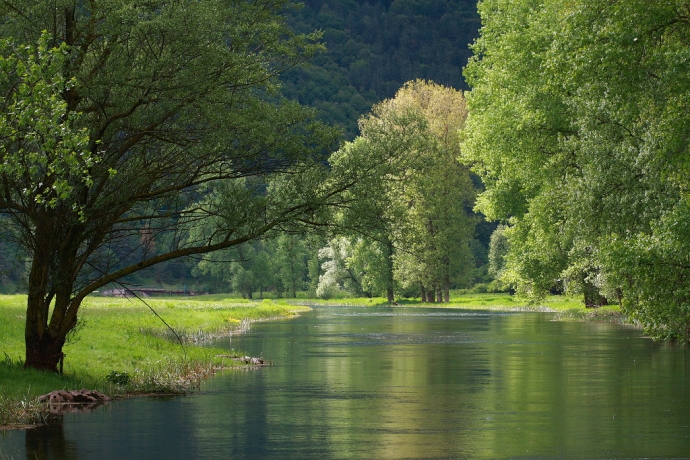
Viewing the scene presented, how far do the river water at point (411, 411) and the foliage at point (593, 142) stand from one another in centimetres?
355

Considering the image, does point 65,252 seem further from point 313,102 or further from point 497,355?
point 313,102

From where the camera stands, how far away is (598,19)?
92.6 feet

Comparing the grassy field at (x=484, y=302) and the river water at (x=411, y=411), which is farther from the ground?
the grassy field at (x=484, y=302)

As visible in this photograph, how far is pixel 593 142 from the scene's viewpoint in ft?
135

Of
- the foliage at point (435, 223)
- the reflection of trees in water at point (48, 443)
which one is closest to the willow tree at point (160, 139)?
the reflection of trees in water at point (48, 443)

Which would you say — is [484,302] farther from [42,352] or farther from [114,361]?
[42,352]

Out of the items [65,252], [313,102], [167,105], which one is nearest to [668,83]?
[167,105]

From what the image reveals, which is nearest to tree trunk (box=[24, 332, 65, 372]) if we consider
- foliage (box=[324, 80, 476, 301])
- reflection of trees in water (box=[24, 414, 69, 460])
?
reflection of trees in water (box=[24, 414, 69, 460])

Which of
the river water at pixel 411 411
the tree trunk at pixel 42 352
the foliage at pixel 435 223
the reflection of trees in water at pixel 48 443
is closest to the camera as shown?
the reflection of trees in water at pixel 48 443

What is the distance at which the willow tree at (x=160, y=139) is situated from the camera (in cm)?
2397

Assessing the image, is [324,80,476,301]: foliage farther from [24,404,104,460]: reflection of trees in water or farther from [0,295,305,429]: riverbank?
[24,404,104,460]: reflection of trees in water

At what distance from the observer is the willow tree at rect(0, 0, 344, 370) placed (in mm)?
23969

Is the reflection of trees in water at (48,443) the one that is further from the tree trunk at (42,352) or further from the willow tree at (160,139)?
the willow tree at (160,139)

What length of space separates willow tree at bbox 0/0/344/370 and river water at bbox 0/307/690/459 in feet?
14.6
